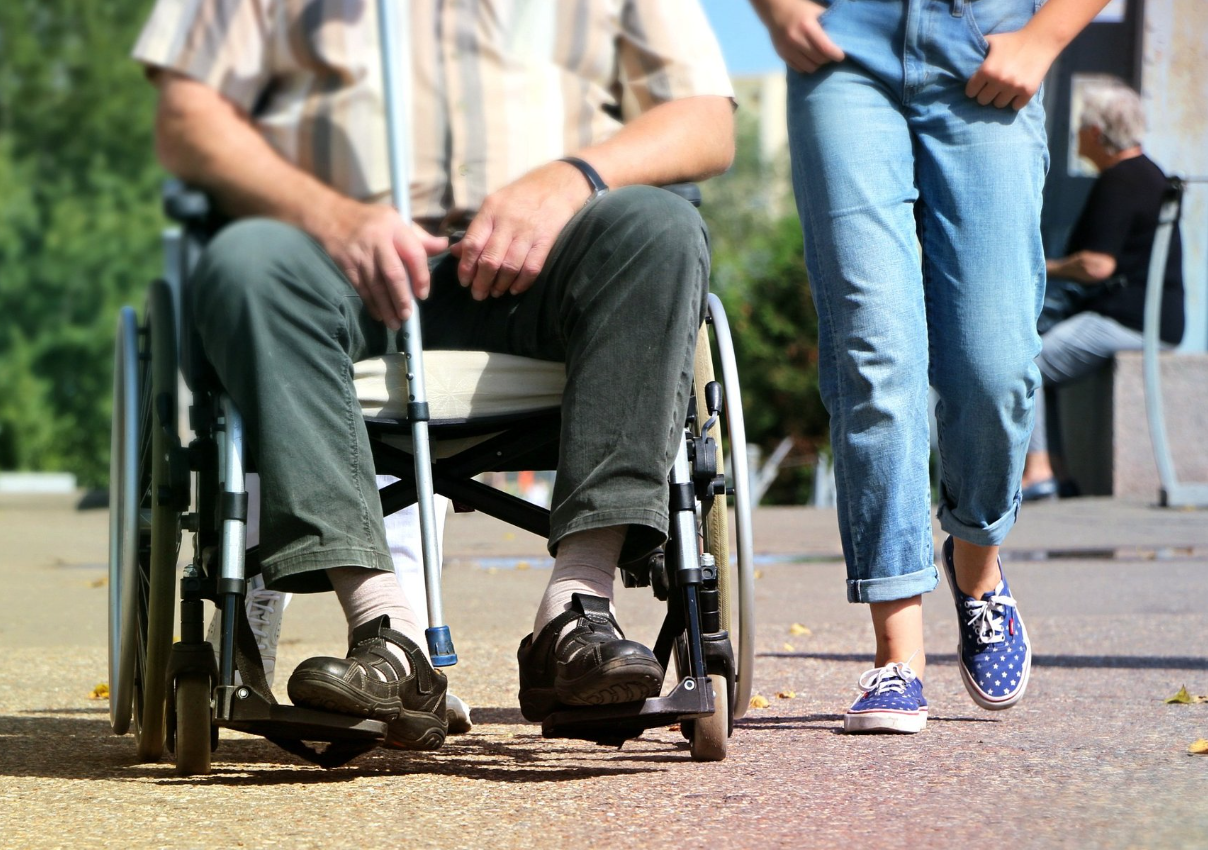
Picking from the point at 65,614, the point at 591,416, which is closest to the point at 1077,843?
the point at 591,416

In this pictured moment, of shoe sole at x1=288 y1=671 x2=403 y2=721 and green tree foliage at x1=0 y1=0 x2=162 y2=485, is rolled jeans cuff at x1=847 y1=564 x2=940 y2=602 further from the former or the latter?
green tree foliage at x1=0 y1=0 x2=162 y2=485

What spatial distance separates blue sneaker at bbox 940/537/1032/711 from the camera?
10.6ft

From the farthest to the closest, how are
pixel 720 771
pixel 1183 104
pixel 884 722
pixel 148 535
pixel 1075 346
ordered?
pixel 1183 104, pixel 1075 346, pixel 884 722, pixel 148 535, pixel 720 771

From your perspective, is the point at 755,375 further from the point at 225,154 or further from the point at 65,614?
the point at 225,154

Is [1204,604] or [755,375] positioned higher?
[1204,604]

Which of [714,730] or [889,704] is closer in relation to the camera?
[714,730]

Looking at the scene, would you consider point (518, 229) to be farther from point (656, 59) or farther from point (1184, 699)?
point (1184, 699)

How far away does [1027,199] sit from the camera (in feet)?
10.5

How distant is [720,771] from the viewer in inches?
106

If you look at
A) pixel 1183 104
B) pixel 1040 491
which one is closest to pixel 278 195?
pixel 1040 491

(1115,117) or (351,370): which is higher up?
(1115,117)

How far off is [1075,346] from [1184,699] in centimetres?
567

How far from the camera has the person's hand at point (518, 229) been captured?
2.60 metres

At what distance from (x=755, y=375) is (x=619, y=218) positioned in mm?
19189
